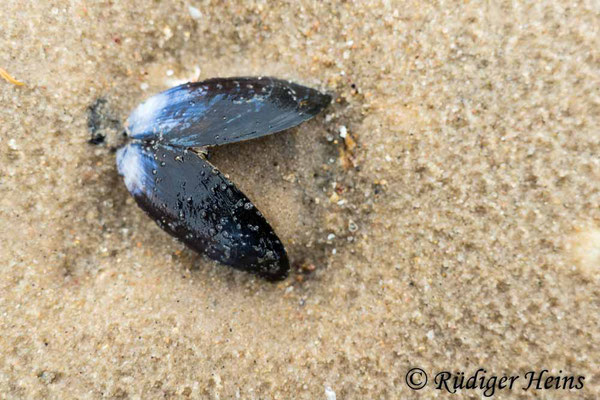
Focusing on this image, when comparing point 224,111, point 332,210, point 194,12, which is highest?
point 194,12

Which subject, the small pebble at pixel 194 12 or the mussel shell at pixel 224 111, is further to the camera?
the small pebble at pixel 194 12

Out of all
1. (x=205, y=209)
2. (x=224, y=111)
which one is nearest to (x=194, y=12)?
(x=224, y=111)

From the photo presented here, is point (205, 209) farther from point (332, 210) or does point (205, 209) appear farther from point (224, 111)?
point (332, 210)

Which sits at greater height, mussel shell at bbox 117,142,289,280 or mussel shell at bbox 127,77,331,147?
mussel shell at bbox 127,77,331,147

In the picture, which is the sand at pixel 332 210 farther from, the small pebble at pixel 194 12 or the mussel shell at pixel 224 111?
the mussel shell at pixel 224 111

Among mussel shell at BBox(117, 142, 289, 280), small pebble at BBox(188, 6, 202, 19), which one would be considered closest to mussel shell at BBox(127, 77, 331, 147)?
mussel shell at BBox(117, 142, 289, 280)

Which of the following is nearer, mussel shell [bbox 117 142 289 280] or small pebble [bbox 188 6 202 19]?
mussel shell [bbox 117 142 289 280]

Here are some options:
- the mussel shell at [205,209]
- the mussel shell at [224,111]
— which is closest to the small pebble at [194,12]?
the mussel shell at [224,111]

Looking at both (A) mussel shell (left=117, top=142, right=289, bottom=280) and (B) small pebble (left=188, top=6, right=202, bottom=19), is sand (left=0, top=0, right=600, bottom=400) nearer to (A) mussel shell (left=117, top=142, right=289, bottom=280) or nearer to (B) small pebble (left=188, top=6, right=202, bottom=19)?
(B) small pebble (left=188, top=6, right=202, bottom=19)
